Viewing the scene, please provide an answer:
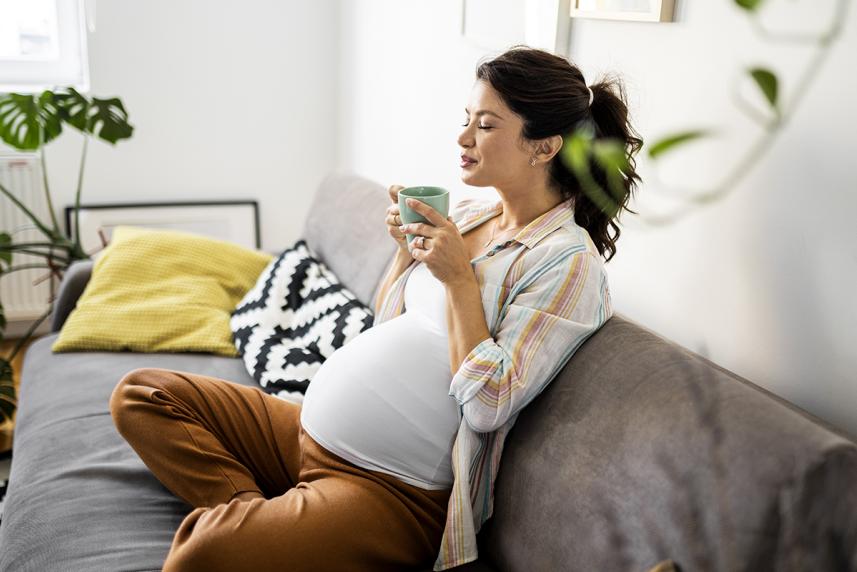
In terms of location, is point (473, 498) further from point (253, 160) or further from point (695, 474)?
point (253, 160)

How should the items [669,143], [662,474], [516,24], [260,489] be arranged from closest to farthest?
[669,143]
[662,474]
[260,489]
[516,24]

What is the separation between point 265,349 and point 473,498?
0.86 metres

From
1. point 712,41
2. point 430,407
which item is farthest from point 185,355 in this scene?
point 712,41

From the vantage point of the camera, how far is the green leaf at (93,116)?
2.61 metres

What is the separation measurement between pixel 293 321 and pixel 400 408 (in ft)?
2.79

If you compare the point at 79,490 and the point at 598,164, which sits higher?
the point at 598,164

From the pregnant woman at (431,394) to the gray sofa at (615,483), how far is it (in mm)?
72

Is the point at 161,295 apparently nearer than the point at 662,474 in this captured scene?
No

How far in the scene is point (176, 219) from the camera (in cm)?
339

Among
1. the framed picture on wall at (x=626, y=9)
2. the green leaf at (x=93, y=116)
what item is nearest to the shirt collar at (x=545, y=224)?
the framed picture on wall at (x=626, y=9)

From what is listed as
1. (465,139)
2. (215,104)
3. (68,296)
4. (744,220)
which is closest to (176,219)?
(215,104)

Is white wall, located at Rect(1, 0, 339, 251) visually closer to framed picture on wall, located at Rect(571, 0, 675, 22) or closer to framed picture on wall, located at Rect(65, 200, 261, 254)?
framed picture on wall, located at Rect(65, 200, 261, 254)

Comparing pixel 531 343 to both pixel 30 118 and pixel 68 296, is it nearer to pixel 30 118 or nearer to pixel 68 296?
pixel 68 296

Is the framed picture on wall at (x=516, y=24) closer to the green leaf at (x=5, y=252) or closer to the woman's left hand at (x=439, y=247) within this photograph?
the woman's left hand at (x=439, y=247)
